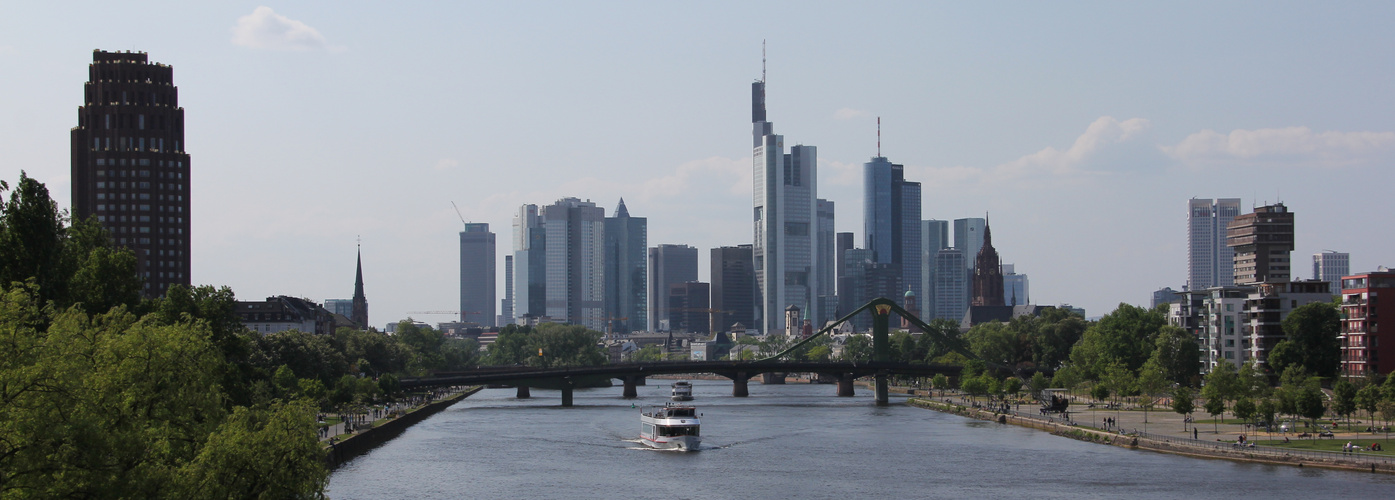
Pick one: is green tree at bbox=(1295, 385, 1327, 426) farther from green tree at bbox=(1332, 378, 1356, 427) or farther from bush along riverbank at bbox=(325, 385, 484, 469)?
bush along riverbank at bbox=(325, 385, 484, 469)

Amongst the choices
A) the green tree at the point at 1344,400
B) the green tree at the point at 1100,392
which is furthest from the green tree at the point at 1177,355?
the green tree at the point at 1344,400

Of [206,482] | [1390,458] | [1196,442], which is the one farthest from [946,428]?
[206,482]

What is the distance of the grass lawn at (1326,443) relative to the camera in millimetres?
69125

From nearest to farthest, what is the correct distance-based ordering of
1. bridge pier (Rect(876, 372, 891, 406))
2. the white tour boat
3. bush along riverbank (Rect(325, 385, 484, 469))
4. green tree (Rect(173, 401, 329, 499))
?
green tree (Rect(173, 401, 329, 499)) → bush along riverbank (Rect(325, 385, 484, 469)) → the white tour boat → bridge pier (Rect(876, 372, 891, 406))

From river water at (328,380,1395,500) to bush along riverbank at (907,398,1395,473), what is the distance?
1071 mm

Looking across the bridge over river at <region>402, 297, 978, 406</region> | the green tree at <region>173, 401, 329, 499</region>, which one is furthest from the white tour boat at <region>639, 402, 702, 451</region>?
the green tree at <region>173, 401, 329, 499</region>

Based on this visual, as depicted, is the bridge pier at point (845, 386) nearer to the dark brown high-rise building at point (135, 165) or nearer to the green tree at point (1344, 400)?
the dark brown high-rise building at point (135, 165)

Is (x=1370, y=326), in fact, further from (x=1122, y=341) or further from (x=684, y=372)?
(x=684, y=372)

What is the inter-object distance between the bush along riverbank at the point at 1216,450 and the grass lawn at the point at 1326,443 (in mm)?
1499

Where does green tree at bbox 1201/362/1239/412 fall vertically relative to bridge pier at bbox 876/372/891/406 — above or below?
above

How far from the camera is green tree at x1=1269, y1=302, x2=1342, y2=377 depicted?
108 metres

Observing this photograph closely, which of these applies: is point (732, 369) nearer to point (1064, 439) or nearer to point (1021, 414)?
point (1021, 414)

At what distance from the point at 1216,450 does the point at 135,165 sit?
98.3 meters

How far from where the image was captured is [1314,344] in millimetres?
108812
